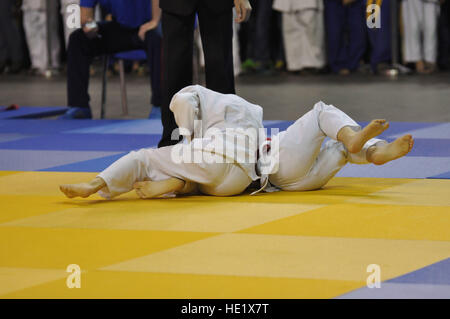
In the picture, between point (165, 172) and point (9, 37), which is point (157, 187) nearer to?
point (165, 172)

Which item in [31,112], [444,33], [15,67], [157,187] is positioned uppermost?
[157,187]

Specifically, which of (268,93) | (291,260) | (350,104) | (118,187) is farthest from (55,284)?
(268,93)

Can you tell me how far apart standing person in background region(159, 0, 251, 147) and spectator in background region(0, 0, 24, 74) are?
26.2 ft

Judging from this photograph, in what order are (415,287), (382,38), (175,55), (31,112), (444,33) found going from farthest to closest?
(444,33) → (382,38) → (31,112) → (175,55) → (415,287)

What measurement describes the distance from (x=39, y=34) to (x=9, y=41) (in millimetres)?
534

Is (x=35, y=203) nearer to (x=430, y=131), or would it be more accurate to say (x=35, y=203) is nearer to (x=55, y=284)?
(x=55, y=284)

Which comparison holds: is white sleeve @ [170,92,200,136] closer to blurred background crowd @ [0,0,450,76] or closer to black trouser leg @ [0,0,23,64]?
blurred background crowd @ [0,0,450,76]

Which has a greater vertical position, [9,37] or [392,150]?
[392,150]

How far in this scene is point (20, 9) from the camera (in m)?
13.6

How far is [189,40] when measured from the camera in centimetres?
566

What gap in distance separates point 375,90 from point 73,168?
16.7 ft

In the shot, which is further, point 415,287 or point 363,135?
point 363,135

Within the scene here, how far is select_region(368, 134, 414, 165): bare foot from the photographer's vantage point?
3.98 m

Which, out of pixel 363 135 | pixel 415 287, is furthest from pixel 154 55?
pixel 415 287
